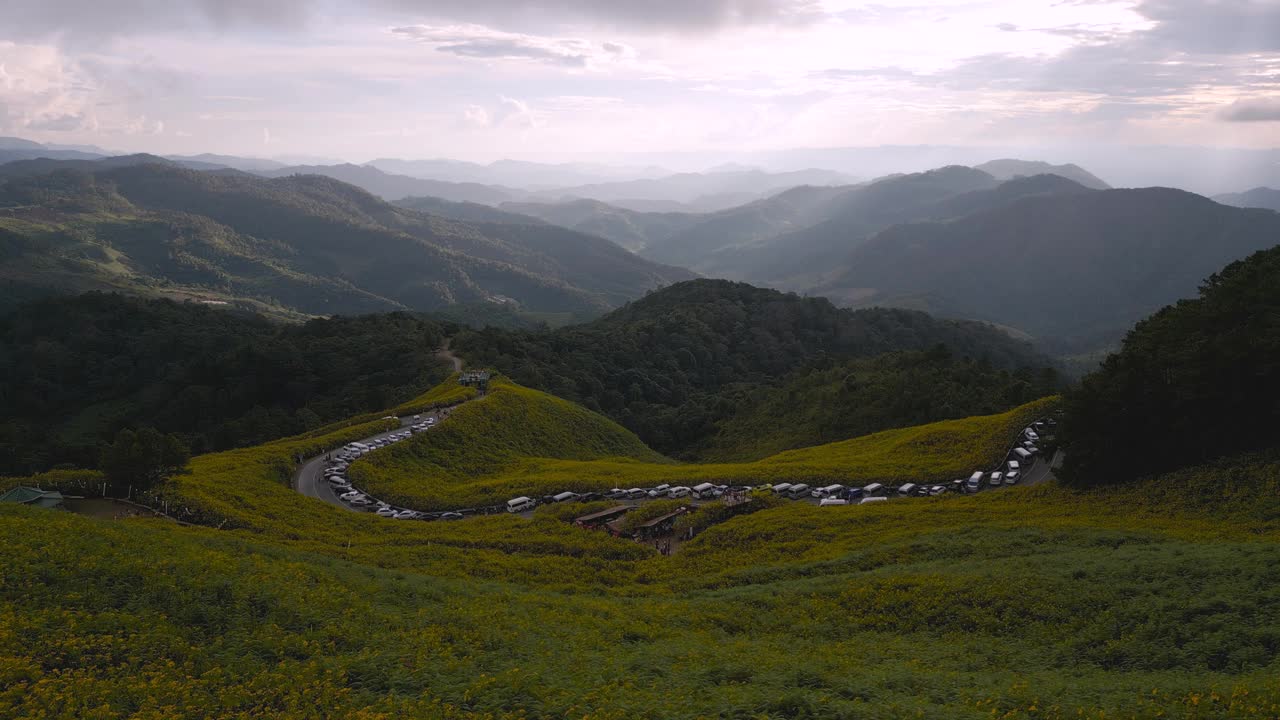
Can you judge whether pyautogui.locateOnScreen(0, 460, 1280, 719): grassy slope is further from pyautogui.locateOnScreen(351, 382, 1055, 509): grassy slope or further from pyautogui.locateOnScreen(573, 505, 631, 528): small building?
pyautogui.locateOnScreen(351, 382, 1055, 509): grassy slope

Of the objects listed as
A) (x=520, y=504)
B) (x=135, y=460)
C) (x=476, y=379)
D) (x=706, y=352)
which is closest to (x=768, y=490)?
(x=520, y=504)

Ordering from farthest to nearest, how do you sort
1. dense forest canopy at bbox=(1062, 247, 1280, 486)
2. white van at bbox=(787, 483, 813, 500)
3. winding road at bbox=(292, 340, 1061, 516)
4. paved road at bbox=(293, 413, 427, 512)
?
paved road at bbox=(293, 413, 427, 512) → white van at bbox=(787, 483, 813, 500) → winding road at bbox=(292, 340, 1061, 516) → dense forest canopy at bbox=(1062, 247, 1280, 486)

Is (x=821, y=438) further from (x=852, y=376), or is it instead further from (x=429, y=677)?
(x=429, y=677)

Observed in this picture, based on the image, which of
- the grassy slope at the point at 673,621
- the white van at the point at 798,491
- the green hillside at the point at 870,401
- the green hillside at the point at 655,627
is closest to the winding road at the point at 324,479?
the white van at the point at 798,491

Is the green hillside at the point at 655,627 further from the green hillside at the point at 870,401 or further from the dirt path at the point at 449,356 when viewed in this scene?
the dirt path at the point at 449,356

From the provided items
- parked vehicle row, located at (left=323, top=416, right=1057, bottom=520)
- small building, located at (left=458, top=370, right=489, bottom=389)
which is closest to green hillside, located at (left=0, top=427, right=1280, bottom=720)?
parked vehicle row, located at (left=323, top=416, right=1057, bottom=520)

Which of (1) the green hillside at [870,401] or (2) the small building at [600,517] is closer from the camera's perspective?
(2) the small building at [600,517]

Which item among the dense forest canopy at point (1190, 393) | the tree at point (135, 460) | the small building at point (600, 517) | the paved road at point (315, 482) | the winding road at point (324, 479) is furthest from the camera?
the paved road at point (315, 482)
